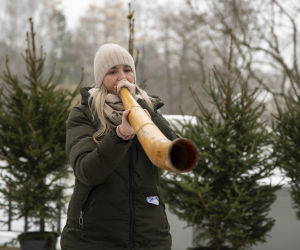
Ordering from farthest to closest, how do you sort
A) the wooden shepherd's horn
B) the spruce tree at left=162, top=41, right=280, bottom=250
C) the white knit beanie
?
the spruce tree at left=162, top=41, right=280, bottom=250 < the white knit beanie < the wooden shepherd's horn

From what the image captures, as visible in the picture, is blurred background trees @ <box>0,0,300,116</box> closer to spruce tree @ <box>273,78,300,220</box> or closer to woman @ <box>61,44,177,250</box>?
spruce tree @ <box>273,78,300,220</box>

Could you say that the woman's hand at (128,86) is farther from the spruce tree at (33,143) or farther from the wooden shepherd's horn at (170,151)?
the spruce tree at (33,143)

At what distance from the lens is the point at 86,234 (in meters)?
1.64

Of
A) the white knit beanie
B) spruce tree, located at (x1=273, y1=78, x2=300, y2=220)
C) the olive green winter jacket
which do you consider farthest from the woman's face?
spruce tree, located at (x1=273, y1=78, x2=300, y2=220)

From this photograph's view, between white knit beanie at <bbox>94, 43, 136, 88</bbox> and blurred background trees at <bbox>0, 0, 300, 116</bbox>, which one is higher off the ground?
blurred background trees at <bbox>0, 0, 300, 116</bbox>

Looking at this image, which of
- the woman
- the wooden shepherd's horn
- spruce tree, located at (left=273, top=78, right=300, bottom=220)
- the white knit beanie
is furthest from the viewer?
spruce tree, located at (left=273, top=78, right=300, bottom=220)

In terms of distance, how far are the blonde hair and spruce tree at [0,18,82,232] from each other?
1939mm

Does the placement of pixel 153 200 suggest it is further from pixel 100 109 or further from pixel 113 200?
pixel 100 109

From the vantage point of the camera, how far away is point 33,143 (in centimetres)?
365

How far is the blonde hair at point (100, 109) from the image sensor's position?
1656mm

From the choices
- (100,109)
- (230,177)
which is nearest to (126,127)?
(100,109)

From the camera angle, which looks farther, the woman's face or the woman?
the woman's face

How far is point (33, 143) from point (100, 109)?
2.20m

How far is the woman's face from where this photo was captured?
5.88ft
